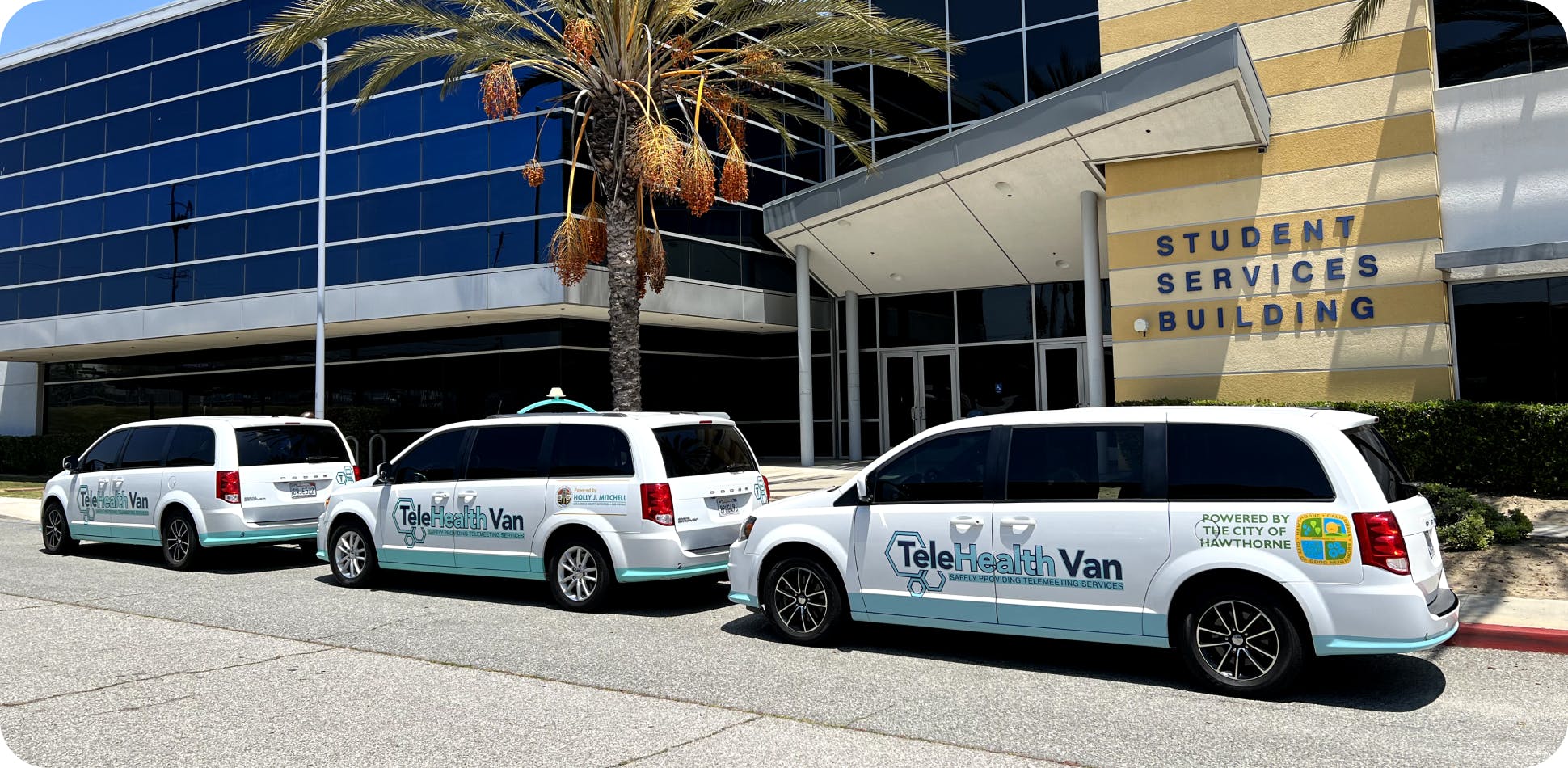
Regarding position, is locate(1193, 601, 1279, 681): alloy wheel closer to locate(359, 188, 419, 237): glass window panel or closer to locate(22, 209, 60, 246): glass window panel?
locate(359, 188, 419, 237): glass window panel

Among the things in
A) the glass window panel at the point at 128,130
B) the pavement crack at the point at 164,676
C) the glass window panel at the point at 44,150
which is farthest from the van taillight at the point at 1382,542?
the glass window panel at the point at 44,150

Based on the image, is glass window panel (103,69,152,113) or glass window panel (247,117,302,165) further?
glass window panel (103,69,152,113)

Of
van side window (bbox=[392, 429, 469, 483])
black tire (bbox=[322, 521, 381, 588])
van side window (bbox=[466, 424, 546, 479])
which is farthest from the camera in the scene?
black tire (bbox=[322, 521, 381, 588])

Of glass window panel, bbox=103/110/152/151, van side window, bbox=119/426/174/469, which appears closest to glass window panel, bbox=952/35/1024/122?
van side window, bbox=119/426/174/469

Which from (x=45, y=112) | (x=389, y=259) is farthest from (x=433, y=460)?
(x=45, y=112)

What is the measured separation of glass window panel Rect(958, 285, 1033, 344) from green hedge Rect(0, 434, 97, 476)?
74.7ft

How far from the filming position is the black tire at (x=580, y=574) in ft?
29.4

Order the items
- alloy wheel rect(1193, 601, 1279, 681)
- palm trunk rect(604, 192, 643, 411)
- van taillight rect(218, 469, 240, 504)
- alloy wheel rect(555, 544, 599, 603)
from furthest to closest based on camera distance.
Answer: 1. palm trunk rect(604, 192, 643, 411)
2. van taillight rect(218, 469, 240, 504)
3. alloy wheel rect(555, 544, 599, 603)
4. alloy wheel rect(1193, 601, 1279, 681)

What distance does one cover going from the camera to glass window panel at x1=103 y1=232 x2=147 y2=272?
2589 cm

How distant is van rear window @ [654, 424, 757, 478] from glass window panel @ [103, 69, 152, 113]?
80.2 ft

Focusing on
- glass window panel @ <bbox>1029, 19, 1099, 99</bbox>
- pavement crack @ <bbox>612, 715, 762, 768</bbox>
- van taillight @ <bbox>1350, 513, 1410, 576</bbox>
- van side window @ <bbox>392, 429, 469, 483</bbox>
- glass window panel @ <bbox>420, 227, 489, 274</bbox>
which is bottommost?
pavement crack @ <bbox>612, 715, 762, 768</bbox>

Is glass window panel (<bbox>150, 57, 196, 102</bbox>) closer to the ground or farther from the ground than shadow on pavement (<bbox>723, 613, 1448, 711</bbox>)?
farther from the ground

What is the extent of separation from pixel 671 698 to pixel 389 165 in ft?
63.2

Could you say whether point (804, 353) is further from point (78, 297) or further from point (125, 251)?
point (78, 297)
